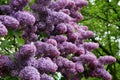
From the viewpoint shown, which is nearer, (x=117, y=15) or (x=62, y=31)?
(x=62, y=31)

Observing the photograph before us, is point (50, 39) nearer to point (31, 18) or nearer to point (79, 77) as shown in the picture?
point (31, 18)

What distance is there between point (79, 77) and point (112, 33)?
705cm

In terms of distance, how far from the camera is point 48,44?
6.68 feet

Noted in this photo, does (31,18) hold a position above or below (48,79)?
above

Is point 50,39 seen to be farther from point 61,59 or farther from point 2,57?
point 2,57

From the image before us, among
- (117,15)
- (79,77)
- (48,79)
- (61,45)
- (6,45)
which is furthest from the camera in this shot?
(117,15)

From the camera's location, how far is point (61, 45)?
2.22 meters

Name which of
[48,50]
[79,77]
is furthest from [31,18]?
[79,77]

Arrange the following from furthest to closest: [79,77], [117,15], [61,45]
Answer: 1. [117,15]
2. [79,77]
3. [61,45]

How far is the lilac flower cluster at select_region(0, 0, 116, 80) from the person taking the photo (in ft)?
6.21

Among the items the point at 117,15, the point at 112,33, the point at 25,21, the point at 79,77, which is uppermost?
the point at 25,21

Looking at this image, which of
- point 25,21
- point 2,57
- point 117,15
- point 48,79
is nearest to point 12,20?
point 25,21

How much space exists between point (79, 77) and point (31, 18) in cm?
69

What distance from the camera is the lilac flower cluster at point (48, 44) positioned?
1.89 m
